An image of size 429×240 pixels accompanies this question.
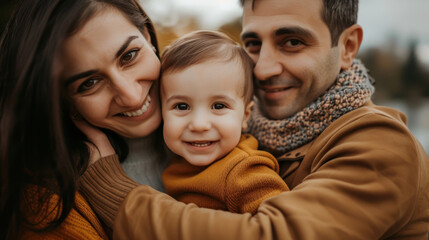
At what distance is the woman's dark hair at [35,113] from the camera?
150 cm

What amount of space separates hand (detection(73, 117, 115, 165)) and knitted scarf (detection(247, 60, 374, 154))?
950 millimetres

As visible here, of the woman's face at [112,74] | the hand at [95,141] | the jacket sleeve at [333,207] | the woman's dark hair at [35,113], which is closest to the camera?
the jacket sleeve at [333,207]

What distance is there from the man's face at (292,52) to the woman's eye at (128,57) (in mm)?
743

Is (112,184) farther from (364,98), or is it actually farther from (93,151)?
(364,98)

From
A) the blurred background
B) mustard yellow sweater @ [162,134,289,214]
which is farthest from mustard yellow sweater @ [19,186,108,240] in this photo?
the blurred background

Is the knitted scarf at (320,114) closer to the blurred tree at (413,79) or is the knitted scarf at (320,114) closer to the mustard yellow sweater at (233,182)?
the mustard yellow sweater at (233,182)

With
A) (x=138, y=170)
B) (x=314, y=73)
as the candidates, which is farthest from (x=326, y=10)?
(x=138, y=170)

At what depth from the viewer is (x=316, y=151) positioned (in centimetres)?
180

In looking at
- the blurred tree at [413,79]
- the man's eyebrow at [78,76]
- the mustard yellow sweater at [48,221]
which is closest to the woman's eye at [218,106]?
the man's eyebrow at [78,76]

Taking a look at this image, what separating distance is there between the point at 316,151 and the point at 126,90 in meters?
1.07

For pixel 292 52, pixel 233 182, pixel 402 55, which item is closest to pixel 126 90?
→ pixel 233 182

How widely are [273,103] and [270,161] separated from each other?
0.53 metres

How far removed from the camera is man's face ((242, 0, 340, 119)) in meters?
1.98

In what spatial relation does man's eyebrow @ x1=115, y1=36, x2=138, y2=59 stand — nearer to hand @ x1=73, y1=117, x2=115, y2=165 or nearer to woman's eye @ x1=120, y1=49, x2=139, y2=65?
woman's eye @ x1=120, y1=49, x2=139, y2=65
